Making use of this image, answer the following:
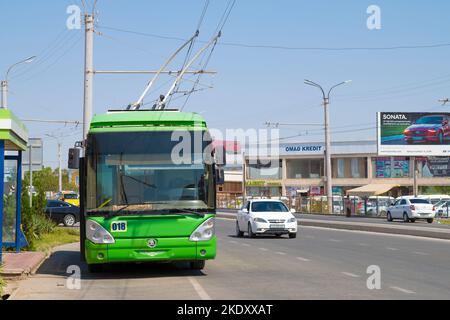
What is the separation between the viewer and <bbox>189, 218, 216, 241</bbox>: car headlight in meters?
14.8

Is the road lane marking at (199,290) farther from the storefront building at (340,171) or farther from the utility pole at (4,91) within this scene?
the storefront building at (340,171)

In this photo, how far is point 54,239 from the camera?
26.8 m

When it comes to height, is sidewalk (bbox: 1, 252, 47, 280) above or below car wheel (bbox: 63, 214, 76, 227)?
below

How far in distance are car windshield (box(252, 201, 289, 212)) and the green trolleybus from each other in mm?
14961

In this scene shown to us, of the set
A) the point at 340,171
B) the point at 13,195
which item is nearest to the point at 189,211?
the point at 13,195

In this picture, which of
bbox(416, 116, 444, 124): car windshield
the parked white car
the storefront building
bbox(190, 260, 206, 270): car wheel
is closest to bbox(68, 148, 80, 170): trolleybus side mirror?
bbox(190, 260, 206, 270): car wheel

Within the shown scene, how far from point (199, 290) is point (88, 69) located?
53.8 feet

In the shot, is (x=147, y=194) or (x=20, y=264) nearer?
(x=147, y=194)

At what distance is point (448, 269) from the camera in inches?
663

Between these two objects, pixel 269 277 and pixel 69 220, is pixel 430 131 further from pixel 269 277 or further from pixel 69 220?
pixel 269 277

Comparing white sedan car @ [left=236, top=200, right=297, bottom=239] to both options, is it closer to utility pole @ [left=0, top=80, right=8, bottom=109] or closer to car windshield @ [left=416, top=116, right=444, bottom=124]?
utility pole @ [left=0, top=80, right=8, bottom=109]

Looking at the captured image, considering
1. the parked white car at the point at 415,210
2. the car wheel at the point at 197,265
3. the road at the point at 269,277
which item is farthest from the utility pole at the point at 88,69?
the parked white car at the point at 415,210
